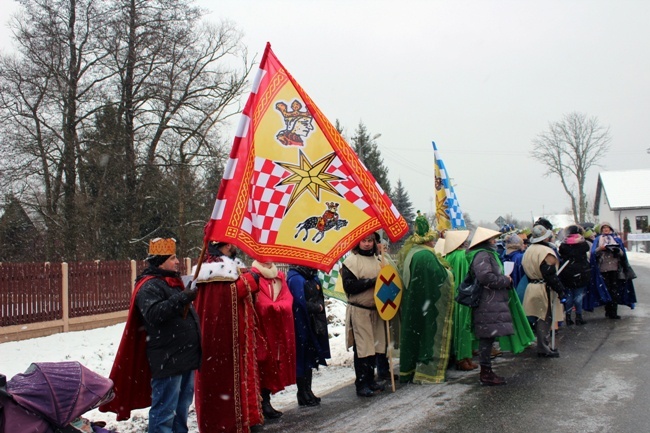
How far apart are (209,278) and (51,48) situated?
1889 centimetres

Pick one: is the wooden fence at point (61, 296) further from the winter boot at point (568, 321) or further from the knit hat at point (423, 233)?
the winter boot at point (568, 321)

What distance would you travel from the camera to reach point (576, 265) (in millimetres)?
10094

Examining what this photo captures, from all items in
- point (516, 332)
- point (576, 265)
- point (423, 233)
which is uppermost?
point (423, 233)

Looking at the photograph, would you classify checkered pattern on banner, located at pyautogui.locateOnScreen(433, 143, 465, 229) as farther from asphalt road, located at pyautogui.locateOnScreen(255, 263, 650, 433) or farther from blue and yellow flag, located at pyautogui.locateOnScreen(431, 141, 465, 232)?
asphalt road, located at pyautogui.locateOnScreen(255, 263, 650, 433)

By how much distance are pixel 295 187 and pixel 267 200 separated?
351mm

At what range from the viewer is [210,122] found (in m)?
26.6

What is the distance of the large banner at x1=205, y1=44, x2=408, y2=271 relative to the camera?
5172 mm

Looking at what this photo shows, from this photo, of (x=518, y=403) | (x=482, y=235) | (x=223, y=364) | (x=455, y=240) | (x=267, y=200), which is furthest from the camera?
(x=455, y=240)

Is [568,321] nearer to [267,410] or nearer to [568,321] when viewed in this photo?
[568,321]

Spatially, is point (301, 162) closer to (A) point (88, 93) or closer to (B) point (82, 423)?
(B) point (82, 423)

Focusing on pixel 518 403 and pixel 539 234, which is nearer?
pixel 518 403

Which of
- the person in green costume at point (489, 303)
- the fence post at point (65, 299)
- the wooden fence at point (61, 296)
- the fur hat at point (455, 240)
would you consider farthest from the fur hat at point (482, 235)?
the fence post at point (65, 299)

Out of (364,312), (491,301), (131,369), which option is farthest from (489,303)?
(131,369)

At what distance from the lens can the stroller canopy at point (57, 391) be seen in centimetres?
294
